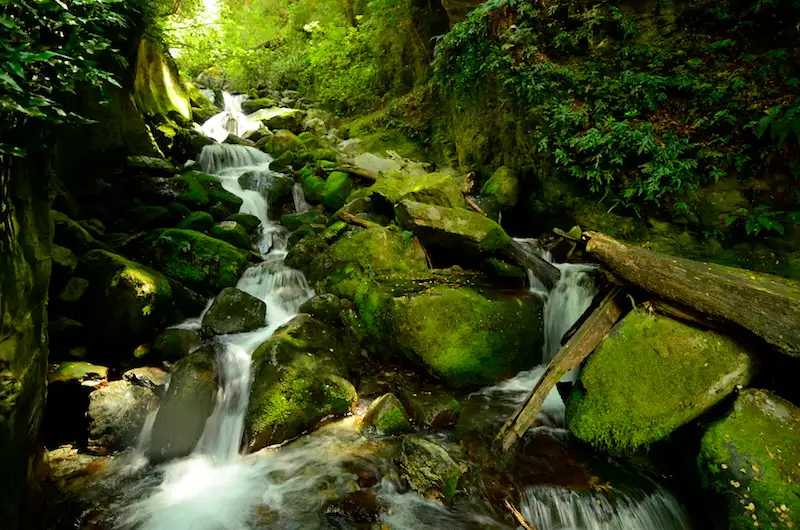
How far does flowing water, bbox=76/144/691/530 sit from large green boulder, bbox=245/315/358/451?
0.58 ft

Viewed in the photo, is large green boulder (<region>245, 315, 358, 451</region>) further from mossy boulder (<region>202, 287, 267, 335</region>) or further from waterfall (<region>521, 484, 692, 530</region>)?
waterfall (<region>521, 484, 692, 530</region>)

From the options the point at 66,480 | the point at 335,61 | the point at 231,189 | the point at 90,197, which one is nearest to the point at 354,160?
the point at 231,189

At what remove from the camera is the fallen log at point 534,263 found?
21.4ft

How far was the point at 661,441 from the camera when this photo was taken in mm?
3881

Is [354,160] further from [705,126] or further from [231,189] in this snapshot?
[705,126]

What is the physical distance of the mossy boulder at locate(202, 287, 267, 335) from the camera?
5.93 m

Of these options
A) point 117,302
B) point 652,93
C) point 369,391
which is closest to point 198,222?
point 117,302

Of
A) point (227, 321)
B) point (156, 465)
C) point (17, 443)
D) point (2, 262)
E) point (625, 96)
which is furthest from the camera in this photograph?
point (625, 96)

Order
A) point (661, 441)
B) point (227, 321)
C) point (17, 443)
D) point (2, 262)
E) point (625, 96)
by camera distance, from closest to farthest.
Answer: point (2, 262), point (17, 443), point (661, 441), point (227, 321), point (625, 96)

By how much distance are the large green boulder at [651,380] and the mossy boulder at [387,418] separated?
1832mm

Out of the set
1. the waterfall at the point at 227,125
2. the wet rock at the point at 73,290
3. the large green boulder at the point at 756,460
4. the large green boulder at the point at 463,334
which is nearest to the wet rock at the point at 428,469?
the large green boulder at the point at 463,334

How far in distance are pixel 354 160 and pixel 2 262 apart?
9.84 meters

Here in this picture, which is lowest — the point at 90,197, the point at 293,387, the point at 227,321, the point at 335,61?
the point at 293,387

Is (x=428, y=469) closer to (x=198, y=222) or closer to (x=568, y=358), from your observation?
(x=568, y=358)
